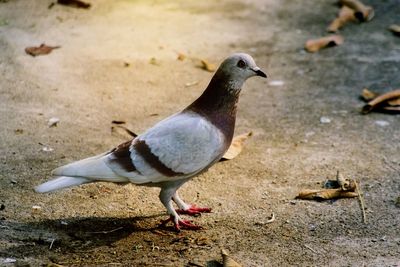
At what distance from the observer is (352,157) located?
17.5ft

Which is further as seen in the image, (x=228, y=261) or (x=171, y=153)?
(x=171, y=153)

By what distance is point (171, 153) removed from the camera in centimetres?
405

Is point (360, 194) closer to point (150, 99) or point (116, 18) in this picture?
point (150, 99)

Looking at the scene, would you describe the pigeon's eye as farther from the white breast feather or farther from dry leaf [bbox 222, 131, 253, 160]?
dry leaf [bbox 222, 131, 253, 160]

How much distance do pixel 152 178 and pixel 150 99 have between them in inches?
92.0

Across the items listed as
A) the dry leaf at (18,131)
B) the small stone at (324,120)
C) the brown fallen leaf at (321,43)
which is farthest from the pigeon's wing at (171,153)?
the brown fallen leaf at (321,43)

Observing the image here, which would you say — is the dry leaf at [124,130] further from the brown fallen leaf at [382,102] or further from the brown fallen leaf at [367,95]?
the brown fallen leaf at [367,95]

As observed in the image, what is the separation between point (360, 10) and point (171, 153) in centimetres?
498

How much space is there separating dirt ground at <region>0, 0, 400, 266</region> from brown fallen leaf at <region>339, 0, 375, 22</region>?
108 mm

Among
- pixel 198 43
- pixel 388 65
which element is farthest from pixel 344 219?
pixel 198 43

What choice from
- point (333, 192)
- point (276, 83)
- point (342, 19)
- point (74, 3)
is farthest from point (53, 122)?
point (342, 19)

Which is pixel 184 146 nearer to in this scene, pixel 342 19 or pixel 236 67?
pixel 236 67

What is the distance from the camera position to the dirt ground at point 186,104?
410cm

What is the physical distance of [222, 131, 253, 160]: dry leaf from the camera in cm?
528
